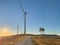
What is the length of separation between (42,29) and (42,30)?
103cm

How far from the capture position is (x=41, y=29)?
174500 millimetres

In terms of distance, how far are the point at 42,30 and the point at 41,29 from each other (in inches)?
56.3

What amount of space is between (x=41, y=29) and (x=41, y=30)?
120cm

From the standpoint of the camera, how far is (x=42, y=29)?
174 meters

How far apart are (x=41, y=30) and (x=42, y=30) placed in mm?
1020

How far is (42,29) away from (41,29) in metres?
0.97

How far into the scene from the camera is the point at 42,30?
174000mm

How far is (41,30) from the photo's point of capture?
17375 cm
